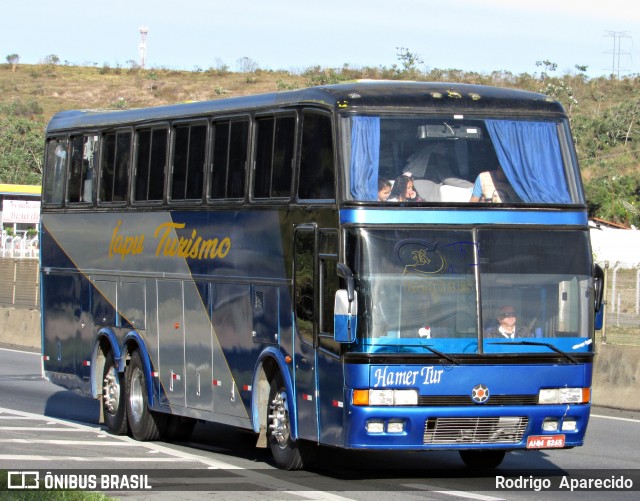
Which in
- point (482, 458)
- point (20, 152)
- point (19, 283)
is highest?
point (20, 152)

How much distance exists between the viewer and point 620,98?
98.9 m

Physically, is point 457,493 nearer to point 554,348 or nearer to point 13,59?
point 554,348

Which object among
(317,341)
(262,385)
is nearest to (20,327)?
(262,385)

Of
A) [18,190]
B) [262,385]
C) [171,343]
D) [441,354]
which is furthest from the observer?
[18,190]

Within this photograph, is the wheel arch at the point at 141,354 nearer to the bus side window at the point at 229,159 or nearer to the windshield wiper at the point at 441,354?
the bus side window at the point at 229,159

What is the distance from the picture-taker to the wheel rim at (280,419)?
13.2 meters

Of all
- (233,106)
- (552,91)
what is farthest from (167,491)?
(552,91)

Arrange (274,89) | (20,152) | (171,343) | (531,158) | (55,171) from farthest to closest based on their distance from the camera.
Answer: (274,89) < (20,152) < (55,171) < (171,343) < (531,158)

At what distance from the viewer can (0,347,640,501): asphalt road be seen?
11836 mm

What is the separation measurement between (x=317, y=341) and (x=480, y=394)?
1618 mm

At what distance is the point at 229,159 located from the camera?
1454cm

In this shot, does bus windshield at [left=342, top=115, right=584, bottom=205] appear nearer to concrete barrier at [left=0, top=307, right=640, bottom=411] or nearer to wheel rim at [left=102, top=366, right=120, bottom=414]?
wheel rim at [left=102, top=366, right=120, bottom=414]

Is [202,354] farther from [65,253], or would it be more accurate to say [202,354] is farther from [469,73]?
[469,73]

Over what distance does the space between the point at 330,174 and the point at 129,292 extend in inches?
222
